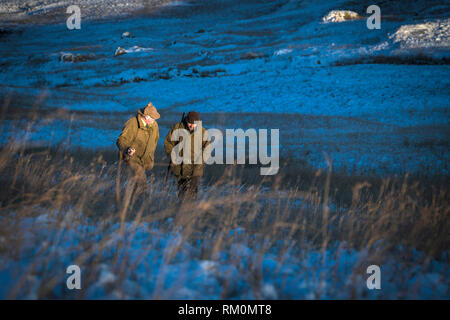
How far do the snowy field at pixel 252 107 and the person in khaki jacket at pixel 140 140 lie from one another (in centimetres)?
127

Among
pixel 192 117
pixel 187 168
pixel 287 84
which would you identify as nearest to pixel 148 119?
pixel 192 117

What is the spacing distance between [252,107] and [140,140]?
35.1ft

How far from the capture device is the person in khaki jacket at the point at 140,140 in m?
4.96

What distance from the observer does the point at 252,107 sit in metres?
15.1

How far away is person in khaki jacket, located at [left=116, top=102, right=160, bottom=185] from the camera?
4.96m

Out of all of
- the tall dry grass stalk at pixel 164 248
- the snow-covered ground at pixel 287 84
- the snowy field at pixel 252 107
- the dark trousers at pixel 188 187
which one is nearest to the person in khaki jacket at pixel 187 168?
the dark trousers at pixel 188 187

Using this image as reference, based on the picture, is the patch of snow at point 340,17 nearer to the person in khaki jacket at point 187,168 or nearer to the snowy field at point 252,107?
the snowy field at point 252,107

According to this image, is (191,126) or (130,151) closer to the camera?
(130,151)

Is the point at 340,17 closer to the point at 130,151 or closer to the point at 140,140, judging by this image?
the point at 140,140

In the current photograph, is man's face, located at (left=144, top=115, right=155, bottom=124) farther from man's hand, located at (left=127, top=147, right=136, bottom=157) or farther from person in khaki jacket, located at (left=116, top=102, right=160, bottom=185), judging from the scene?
man's hand, located at (left=127, top=147, right=136, bottom=157)

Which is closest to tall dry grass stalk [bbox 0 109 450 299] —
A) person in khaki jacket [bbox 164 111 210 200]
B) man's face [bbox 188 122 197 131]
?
person in khaki jacket [bbox 164 111 210 200]

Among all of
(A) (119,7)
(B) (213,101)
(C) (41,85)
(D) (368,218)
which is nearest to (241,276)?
(D) (368,218)

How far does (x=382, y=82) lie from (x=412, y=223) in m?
13.7

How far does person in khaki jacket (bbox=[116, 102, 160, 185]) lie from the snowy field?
1.27 meters
